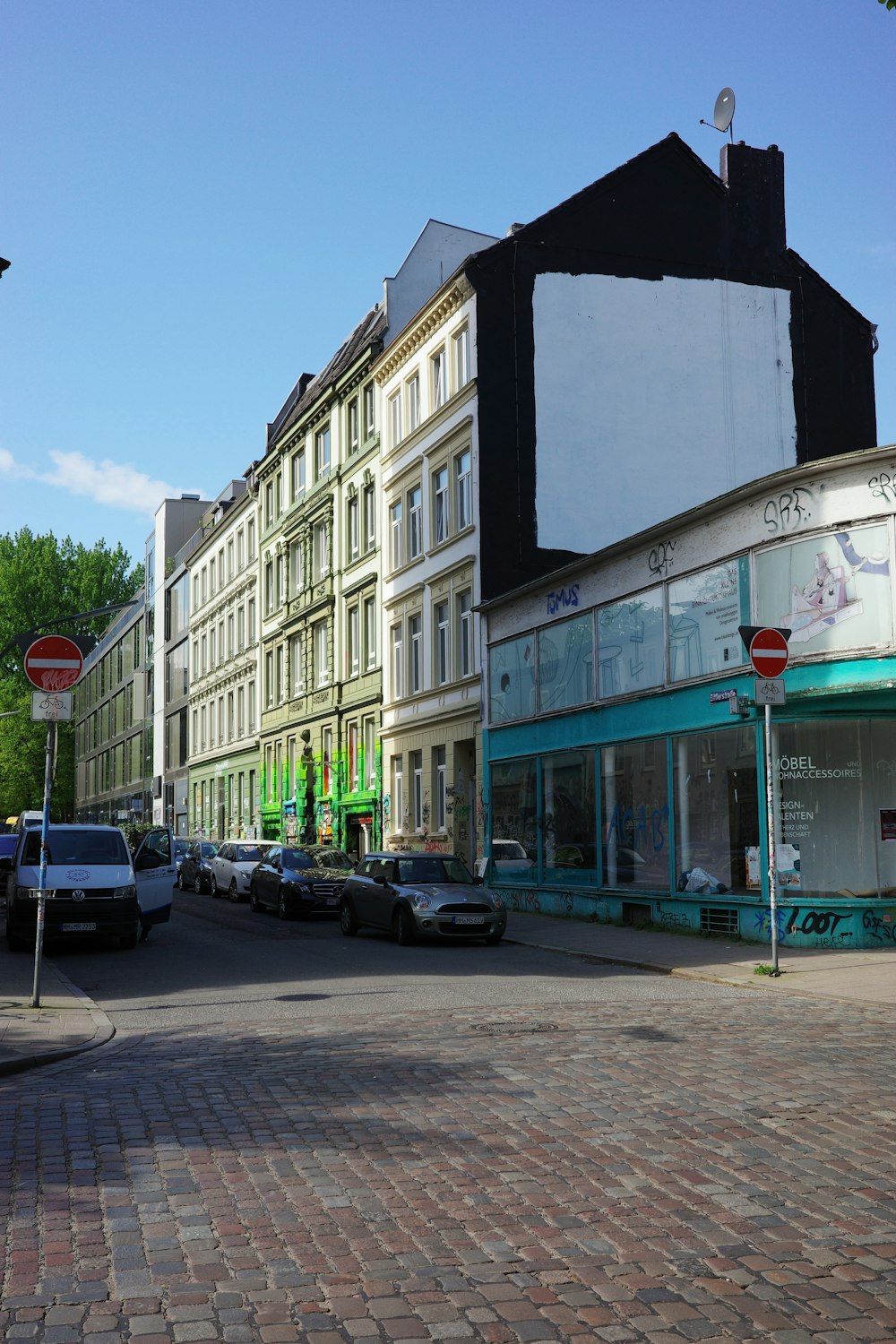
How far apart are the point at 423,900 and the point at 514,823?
967 centimetres

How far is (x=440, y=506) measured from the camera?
37.2 meters

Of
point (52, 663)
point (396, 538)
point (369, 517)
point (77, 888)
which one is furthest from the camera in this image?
point (369, 517)

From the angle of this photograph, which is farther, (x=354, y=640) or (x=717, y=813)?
(x=354, y=640)

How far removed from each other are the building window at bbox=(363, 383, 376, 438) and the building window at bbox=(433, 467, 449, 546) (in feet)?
22.3

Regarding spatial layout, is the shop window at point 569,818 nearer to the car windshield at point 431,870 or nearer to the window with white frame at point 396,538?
the car windshield at point 431,870

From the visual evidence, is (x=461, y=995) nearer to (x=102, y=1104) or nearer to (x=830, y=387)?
(x=102, y=1104)

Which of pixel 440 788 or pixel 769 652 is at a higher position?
pixel 769 652

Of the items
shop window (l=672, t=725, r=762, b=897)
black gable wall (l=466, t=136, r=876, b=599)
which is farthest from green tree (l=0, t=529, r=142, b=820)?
shop window (l=672, t=725, r=762, b=897)

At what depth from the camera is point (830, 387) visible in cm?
3531

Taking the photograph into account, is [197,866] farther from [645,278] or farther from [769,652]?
[769,652]

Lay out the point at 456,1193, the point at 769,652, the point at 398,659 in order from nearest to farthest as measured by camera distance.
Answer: the point at 456,1193 → the point at 769,652 → the point at 398,659

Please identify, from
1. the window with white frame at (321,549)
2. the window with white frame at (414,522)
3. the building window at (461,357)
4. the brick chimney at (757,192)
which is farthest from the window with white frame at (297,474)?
the brick chimney at (757,192)

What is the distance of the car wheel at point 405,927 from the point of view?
68.7ft

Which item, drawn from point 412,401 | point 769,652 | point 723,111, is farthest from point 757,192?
point 769,652
